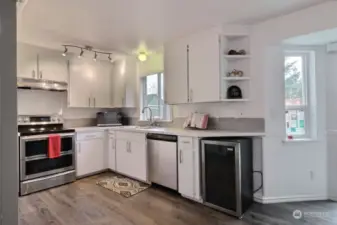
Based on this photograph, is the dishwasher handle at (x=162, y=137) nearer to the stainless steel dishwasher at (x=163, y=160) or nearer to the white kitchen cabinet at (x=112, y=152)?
the stainless steel dishwasher at (x=163, y=160)

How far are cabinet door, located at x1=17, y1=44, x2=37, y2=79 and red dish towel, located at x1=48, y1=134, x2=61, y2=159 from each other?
3.70ft

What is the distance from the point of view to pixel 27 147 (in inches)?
144

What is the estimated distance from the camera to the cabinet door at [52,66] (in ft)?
14.1

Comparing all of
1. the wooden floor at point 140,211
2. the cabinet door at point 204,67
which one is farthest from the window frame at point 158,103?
the wooden floor at point 140,211

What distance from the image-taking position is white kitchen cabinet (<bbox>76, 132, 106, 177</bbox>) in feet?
14.5

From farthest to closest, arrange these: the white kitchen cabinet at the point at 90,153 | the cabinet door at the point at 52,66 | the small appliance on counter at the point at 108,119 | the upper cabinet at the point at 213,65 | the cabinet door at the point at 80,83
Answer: the small appliance on counter at the point at 108,119 → the cabinet door at the point at 80,83 → the white kitchen cabinet at the point at 90,153 → the cabinet door at the point at 52,66 → the upper cabinet at the point at 213,65

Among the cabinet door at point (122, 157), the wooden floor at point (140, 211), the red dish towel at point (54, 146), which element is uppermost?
the red dish towel at point (54, 146)

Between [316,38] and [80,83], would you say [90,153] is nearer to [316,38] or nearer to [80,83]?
[80,83]

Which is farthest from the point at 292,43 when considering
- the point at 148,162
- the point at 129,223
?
the point at 129,223

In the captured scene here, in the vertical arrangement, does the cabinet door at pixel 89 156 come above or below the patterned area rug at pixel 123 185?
above

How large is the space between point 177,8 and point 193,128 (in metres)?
1.86

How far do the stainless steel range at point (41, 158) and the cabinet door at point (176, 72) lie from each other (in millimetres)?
1912

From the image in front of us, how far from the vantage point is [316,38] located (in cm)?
300

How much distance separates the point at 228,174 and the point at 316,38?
2.00 meters
